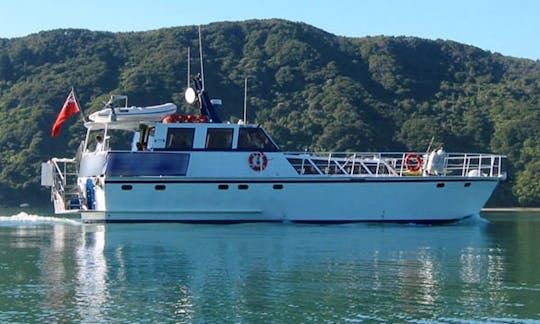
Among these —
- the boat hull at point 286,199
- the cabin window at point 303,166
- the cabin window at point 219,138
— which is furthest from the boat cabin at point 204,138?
the boat hull at point 286,199

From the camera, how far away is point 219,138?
2703 cm

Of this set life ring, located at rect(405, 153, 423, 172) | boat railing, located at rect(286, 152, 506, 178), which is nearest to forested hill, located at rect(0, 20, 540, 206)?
boat railing, located at rect(286, 152, 506, 178)

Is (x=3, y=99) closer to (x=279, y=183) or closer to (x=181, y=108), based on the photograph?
(x=181, y=108)

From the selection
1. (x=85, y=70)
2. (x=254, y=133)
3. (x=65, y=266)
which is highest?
(x=85, y=70)

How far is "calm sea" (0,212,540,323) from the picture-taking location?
13.4 metres

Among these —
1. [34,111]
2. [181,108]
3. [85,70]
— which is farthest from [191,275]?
[85,70]

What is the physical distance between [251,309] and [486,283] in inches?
182

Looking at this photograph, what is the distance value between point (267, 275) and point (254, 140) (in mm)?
10764

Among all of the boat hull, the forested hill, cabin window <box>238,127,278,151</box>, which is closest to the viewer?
the boat hull

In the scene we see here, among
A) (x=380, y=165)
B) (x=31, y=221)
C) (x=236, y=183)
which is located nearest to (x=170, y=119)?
(x=236, y=183)

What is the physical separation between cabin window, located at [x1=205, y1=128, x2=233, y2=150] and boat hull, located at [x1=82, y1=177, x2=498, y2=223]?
1.09m

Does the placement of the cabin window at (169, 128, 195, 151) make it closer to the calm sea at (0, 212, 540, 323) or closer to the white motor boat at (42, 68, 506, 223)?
the white motor boat at (42, 68, 506, 223)

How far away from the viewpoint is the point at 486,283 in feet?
52.3

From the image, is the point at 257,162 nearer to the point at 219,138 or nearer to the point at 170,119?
A: the point at 219,138
